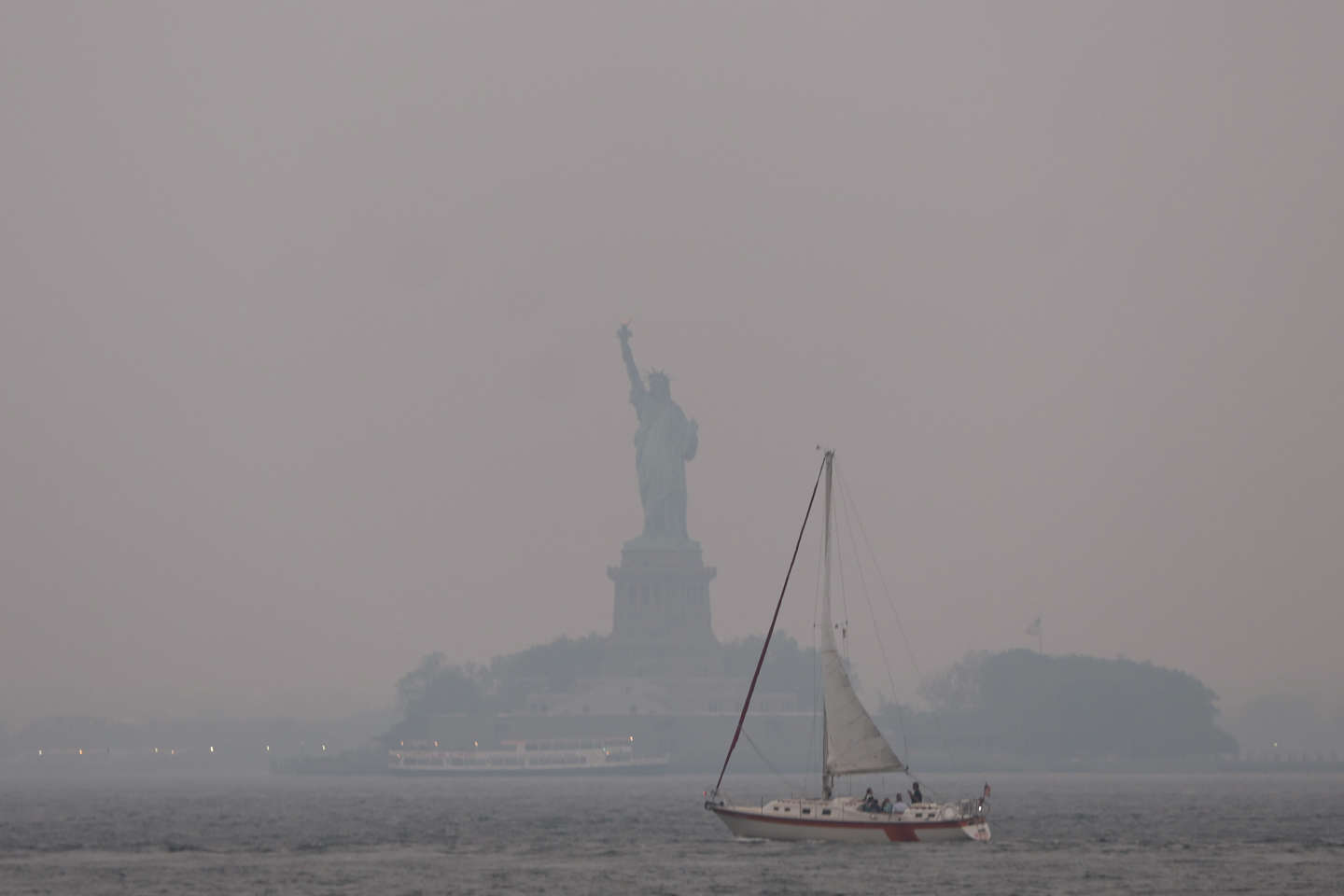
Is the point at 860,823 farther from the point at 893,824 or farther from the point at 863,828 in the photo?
the point at 893,824

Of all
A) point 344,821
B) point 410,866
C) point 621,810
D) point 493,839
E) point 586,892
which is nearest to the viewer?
point 586,892

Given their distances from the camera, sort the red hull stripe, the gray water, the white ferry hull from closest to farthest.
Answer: the gray water
the red hull stripe
the white ferry hull

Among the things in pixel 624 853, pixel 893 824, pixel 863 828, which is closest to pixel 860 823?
pixel 863 828

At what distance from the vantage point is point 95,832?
122812 millimetres

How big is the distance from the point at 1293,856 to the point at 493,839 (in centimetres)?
3711

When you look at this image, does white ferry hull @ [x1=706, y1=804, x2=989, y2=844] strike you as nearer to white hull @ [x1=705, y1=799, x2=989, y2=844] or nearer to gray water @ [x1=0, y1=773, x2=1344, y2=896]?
white hull @ [x1=705, y1=799, x2=989, y2=844]

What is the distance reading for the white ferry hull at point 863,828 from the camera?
325 ft

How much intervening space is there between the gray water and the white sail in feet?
11.9

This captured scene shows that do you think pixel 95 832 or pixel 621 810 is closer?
pixel 95 832

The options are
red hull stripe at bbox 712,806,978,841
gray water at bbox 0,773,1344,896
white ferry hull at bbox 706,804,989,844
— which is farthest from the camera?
white ferry hull at bbox 706,804,989,844

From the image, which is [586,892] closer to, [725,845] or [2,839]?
[725,845]

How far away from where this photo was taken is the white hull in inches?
3905

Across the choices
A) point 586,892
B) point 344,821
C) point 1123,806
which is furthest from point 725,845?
point 1123,806

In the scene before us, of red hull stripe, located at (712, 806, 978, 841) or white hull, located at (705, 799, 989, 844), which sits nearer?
red hull stripe, located at (712, 806, 978, 841)
